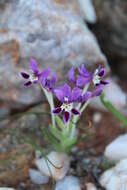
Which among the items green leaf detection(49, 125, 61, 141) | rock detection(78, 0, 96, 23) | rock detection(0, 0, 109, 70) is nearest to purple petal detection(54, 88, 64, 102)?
green leaf detection(49, 125, 61, 141)

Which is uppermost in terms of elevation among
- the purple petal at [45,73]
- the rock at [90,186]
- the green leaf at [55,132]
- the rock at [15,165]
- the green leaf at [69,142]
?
the purple petal at [45,73]

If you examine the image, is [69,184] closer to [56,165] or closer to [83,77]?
[56,165]

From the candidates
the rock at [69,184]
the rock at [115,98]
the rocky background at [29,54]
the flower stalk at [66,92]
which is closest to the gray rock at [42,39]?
Answer: the rocky background at [29,54]

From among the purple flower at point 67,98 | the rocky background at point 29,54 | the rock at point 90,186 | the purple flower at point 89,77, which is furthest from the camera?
the rocky background at point 29,54

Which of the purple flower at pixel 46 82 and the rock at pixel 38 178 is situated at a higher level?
the purple flower at pixel 46 82

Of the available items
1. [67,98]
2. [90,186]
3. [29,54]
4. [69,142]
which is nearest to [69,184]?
[90,186]

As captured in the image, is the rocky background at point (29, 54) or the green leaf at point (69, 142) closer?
the green leaf at point (69, 142)

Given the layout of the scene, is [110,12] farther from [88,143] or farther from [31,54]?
[88,143]

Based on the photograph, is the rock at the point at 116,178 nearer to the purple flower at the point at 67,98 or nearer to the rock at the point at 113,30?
the purple flower at the point at 67,98
